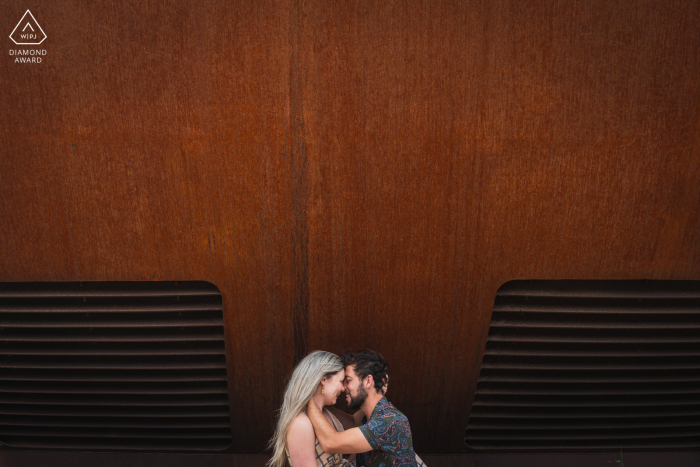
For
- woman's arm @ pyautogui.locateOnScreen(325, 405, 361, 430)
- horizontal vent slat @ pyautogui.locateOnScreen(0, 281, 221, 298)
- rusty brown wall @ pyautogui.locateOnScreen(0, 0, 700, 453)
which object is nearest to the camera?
rusty brown wall @ pyautogui.locateOnScreen(0, 0, 700, 453)

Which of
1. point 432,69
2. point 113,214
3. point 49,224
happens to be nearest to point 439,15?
point 432,69

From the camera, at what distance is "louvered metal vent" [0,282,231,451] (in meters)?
1.93

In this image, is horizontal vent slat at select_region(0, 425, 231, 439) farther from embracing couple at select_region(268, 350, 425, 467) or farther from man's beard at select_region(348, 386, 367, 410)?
man's beard at select_region(348, 386, 367, 410)

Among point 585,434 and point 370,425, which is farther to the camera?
point 585,434

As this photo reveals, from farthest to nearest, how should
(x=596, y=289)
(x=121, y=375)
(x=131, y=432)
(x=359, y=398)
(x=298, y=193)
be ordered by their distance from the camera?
(x=131, y=432)
(x=121, y=375)
(x=596, y=289)
(x=298, y=193)
(x=359, y=398)

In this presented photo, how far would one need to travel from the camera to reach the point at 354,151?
170 cm

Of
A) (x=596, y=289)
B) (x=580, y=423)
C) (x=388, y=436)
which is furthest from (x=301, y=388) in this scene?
(x=580, y=423)

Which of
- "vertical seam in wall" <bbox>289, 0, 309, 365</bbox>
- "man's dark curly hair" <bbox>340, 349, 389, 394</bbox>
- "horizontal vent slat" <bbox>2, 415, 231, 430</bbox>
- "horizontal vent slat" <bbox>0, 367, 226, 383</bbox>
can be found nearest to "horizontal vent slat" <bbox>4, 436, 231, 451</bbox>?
"horizontal vent slat" <bbox>2, 415, 231, 430</bbox>

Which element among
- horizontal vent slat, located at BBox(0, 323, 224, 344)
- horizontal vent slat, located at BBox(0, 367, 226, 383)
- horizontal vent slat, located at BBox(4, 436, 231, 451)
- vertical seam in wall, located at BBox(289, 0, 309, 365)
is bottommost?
horizontal vent slat, located at BBox(4, 436, 231, 451)

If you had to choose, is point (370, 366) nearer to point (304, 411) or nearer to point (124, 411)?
point (304, 411)

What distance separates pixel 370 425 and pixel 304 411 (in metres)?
0.26

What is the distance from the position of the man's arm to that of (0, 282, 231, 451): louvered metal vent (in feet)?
2.24

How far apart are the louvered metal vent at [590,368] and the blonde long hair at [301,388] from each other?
2.79 feet

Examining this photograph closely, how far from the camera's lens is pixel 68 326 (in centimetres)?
195
